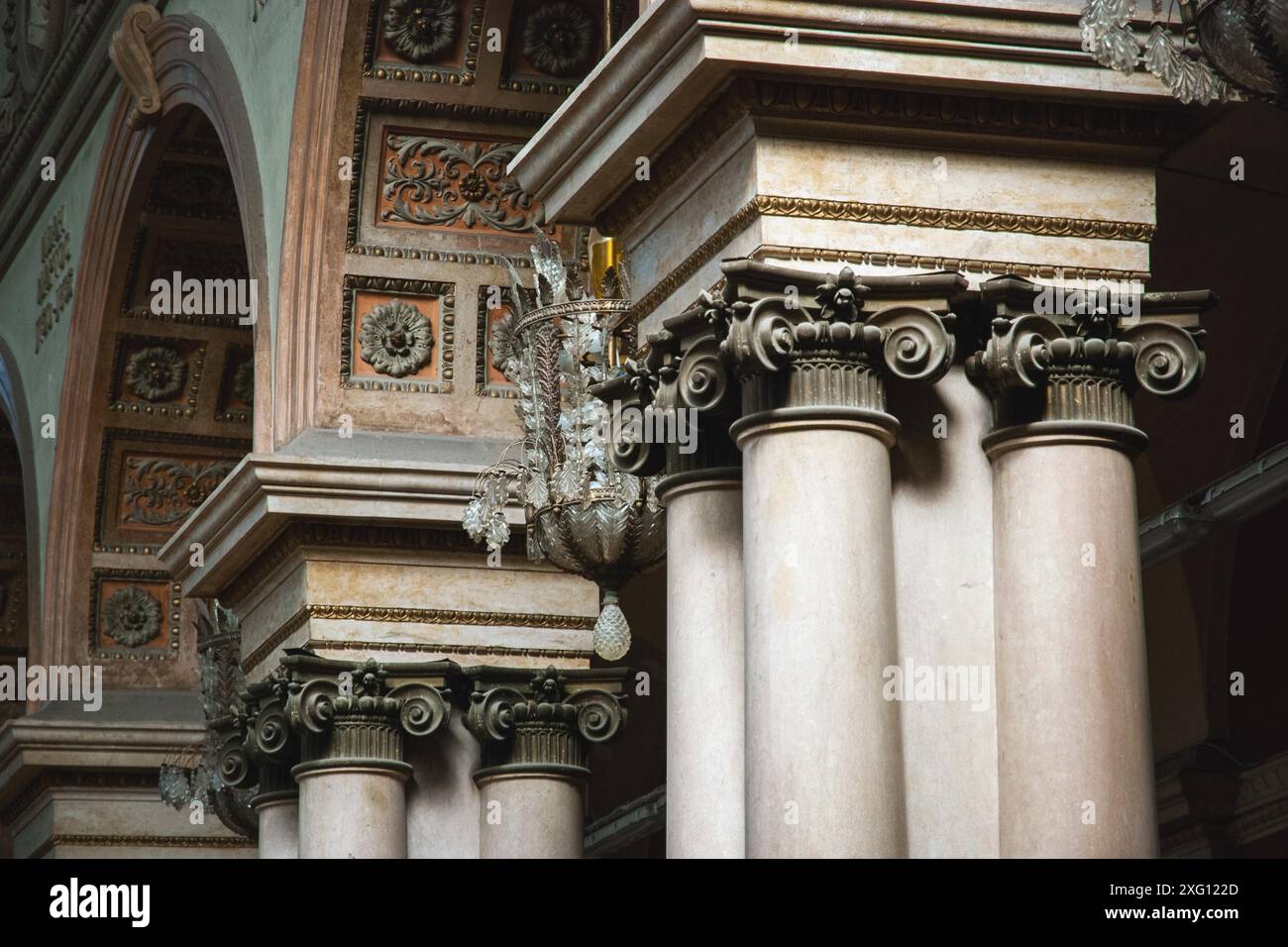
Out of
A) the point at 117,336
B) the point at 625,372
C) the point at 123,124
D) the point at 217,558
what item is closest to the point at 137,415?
the point at 117,336

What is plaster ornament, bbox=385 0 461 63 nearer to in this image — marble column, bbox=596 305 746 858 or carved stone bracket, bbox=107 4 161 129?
carved stone bracket, bbox=107 4 161 129

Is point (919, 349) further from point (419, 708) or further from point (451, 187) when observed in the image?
point (451, 187)

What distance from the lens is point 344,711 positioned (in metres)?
8.42

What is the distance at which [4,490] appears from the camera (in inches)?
631

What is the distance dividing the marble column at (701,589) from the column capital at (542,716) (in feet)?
10.1

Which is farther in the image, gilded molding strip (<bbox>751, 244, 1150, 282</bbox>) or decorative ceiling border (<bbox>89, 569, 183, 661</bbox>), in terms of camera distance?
decorative ceiling border (<bbox>89, 569, 183, 661</bbox>)

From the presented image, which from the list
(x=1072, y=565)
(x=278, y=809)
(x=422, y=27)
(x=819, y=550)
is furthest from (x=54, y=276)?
(x=1072, y=565)

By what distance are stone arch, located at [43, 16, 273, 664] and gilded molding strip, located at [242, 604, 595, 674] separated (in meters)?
2.72

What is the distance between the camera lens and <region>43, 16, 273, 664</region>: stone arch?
434 inches

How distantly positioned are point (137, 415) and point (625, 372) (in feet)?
23.6

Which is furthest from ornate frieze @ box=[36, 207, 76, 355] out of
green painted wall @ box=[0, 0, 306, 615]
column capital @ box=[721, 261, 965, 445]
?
column capital @ box=[721, 261, 965, 445]

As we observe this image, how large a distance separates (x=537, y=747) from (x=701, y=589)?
3232mm

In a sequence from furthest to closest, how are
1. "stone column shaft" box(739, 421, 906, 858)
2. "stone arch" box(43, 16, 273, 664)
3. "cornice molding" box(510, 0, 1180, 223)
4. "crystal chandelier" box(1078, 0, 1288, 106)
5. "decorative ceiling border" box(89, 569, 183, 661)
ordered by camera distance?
"decorative ceiling border" box(89, 569, 183, 661)
"stone arch" box(43, 16, 273, 664)
"cornice molding" box(510, 0, 1180, 223)
"stone column shaft" box(739, 421, 906, 858)
"crystal chandelier" box(1078, 0, 1288, 106)

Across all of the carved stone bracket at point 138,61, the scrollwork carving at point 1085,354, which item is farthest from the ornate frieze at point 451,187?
the scrollwork carving at point 1085,354
